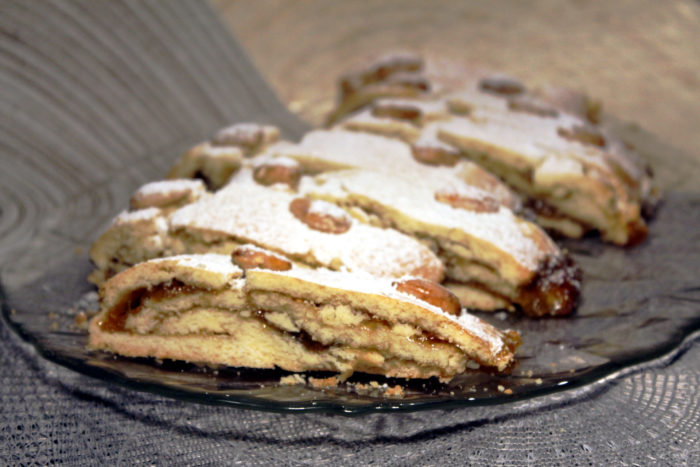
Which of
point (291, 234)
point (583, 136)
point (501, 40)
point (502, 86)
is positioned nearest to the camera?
point (291, 234)

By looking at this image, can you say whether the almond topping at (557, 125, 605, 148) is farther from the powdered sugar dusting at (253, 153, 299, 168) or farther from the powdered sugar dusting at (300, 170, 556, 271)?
the powdered sugar dusting at (253, 153, 299, 168)

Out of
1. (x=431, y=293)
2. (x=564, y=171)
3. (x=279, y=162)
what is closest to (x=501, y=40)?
(x=564, y=171)

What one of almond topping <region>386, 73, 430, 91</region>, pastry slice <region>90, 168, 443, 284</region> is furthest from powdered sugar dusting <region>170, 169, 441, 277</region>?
almond topping <region>386, 73, 430, 91</region>

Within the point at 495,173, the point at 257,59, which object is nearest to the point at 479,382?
the point at 495,173

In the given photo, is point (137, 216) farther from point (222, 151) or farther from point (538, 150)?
point (538, 150)

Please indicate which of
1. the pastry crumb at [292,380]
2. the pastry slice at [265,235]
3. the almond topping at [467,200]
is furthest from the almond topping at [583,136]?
the pastry crumb at [292,380]

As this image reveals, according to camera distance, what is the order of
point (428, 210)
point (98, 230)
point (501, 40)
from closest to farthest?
point (428, 210) → point (98, 230) → point (501, 40)

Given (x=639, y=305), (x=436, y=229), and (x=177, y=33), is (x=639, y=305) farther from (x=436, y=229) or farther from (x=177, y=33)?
(x=177, y=33)
